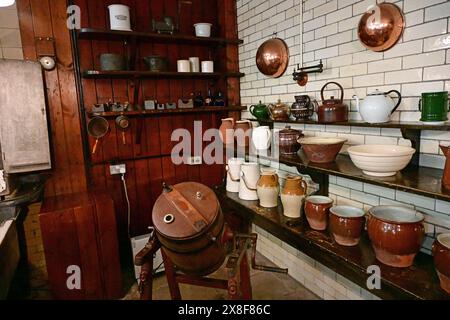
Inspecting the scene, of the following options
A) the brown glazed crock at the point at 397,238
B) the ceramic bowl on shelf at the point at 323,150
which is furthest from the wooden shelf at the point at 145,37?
the brown glazed crock at the point at 397,238

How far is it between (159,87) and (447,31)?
6.94ft

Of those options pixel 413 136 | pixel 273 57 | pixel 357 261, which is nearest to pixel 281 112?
pixel 273 57

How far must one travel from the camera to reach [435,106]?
1.30 metres

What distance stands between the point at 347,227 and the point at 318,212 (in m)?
0.21

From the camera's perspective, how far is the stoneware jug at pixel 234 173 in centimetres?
245

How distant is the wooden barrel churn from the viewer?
1.47 m

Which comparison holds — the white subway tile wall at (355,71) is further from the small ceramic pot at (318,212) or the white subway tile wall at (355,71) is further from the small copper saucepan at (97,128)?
the small copper saucepan at (97,128)

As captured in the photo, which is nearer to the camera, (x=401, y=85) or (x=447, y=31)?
(x=447, y=31)
